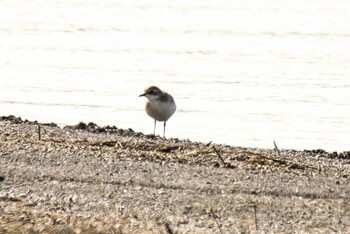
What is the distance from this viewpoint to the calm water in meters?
15.8

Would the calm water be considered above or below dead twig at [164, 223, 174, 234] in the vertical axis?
above

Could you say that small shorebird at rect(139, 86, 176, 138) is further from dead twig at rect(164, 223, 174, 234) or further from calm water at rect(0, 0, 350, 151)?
dead twig at rect(164, 223, 174, 234)

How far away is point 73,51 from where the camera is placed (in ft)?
69.1

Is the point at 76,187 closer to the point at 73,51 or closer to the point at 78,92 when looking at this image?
the point at 78,92

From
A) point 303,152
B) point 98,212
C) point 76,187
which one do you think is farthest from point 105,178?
point 303,152

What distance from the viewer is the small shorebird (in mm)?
14703

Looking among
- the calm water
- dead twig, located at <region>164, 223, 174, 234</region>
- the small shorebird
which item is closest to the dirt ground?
dead twig, located at <region>164, 223, 174, 234</region>

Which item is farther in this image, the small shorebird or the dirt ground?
the small shorebird

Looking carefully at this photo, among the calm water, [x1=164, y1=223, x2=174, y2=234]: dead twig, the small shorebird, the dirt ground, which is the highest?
the calm water

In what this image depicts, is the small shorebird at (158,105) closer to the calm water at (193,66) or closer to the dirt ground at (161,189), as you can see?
the calm water at (193,66)

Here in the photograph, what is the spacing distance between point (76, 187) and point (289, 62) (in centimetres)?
1007

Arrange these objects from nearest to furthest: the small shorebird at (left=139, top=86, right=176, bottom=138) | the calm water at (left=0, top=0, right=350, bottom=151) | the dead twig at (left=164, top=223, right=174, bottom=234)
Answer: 1. the dead twig at (left=164, top=223, right=174, bottom=234)
2. the small shorebird at (left=139, top=86, right=176, bottom=138)
3. the calm water at (left=0, top=0, right=350, bottom=151)

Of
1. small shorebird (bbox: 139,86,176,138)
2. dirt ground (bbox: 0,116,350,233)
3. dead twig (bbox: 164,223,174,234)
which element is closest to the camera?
dead twig (bbox: 164,223,174,234)

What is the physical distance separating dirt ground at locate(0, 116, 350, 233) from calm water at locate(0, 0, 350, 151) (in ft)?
11.0
